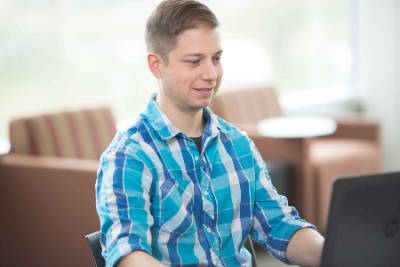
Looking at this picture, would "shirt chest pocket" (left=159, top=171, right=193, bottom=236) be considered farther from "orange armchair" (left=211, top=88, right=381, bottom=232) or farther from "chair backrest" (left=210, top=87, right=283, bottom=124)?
"chair backrest" (left=210, top=87, right=283, bottom=124)

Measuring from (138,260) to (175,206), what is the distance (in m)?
0.20

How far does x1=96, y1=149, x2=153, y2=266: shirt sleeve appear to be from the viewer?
1555 mm

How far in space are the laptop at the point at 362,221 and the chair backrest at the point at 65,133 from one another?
→ 2592 millimetres

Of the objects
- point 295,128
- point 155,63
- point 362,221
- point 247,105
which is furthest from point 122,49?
point 362,221

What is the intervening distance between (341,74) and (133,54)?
2358 millimetres

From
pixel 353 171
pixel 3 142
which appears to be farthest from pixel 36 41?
pixel 353 171

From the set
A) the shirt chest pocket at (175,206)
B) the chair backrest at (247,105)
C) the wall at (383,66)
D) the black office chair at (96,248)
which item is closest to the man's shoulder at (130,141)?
the shirt chest pocket at (175,206)

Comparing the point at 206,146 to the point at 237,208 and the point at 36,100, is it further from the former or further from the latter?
the point at 36,100

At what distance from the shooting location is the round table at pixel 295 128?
4285 mm

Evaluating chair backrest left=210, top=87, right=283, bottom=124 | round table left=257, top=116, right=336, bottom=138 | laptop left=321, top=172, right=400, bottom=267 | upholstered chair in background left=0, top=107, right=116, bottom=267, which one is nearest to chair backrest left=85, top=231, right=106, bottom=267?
laptop left=321, top=172, right=400, bottom=267

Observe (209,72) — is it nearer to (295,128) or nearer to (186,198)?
(186,198)

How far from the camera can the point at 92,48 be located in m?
4.51

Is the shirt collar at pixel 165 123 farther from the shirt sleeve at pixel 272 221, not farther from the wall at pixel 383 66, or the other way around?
the wall at pixel 383 66

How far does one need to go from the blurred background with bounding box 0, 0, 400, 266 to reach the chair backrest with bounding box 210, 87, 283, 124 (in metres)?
0.10
